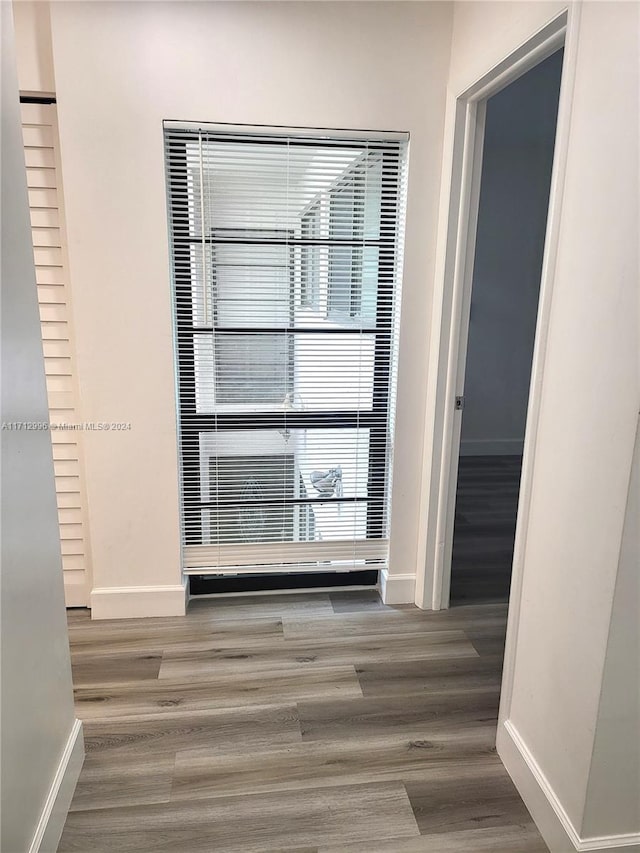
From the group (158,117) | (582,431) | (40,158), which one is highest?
(158,117)

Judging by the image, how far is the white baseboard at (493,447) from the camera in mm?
5273

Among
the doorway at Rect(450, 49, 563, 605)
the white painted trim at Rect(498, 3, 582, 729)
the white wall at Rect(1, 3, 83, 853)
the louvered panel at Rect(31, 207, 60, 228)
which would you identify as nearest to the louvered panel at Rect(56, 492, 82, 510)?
the white wall at Rect(1, 3, 83, 853)

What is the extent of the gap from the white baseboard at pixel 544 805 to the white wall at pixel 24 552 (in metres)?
1.33

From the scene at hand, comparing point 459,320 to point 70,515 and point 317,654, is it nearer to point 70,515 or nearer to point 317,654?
point 317,654

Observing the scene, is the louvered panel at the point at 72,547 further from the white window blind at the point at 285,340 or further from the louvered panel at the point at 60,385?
the louvered panel at the point at 60,385

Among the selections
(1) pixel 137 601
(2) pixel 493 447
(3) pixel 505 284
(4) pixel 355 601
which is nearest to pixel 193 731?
(1) pixel 137 601

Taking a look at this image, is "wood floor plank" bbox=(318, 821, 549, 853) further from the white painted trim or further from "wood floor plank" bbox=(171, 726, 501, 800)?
the white painted trim

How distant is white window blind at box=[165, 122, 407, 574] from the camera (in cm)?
239

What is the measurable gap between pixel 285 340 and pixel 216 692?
1449 millimetres

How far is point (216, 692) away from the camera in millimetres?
2188

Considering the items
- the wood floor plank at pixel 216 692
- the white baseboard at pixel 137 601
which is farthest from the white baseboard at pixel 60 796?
the white baseboard at pixel 137 601

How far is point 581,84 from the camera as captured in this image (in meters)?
1.43

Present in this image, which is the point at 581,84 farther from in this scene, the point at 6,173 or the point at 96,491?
the point at 96,491

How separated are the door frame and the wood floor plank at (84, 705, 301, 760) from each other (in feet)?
2.66
